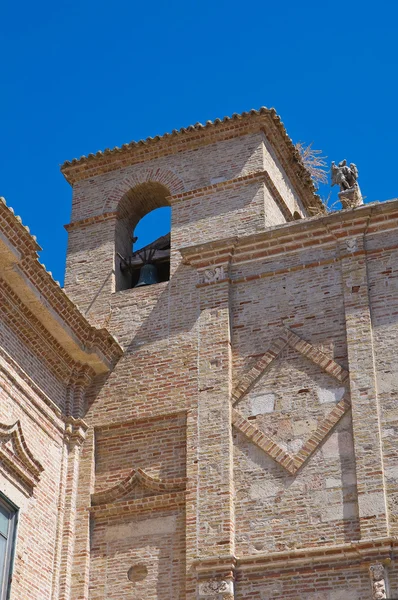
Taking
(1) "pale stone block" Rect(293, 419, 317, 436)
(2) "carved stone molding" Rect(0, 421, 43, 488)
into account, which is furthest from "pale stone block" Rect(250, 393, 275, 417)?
(2) "carved stone molding" Rect(0, 421, 43, 488)

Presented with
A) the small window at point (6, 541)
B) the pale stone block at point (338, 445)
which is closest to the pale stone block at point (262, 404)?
the pale stone block at point (338, 445)

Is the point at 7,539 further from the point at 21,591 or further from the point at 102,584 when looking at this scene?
the point at 102,584

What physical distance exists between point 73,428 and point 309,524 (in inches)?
114

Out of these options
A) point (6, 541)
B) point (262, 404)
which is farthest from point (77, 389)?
point (6, 541)

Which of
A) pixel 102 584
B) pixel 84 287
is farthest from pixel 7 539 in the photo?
pixel 84 287

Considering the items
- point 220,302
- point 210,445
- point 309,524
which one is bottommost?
point 309,524

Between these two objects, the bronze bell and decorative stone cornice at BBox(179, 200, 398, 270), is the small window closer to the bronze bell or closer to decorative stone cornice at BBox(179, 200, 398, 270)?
decorative stone cornice at BBox(179, 200, 398, 270)

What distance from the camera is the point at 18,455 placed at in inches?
446

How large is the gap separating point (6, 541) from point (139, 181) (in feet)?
18.5

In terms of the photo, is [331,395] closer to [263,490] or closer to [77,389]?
[263,490]

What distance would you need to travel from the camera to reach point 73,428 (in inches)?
494

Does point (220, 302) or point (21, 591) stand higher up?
point (220, 302)

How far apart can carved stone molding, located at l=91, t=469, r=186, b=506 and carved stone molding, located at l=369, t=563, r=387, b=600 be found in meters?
2.26

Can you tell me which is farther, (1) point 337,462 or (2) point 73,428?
(2) point 73,428
